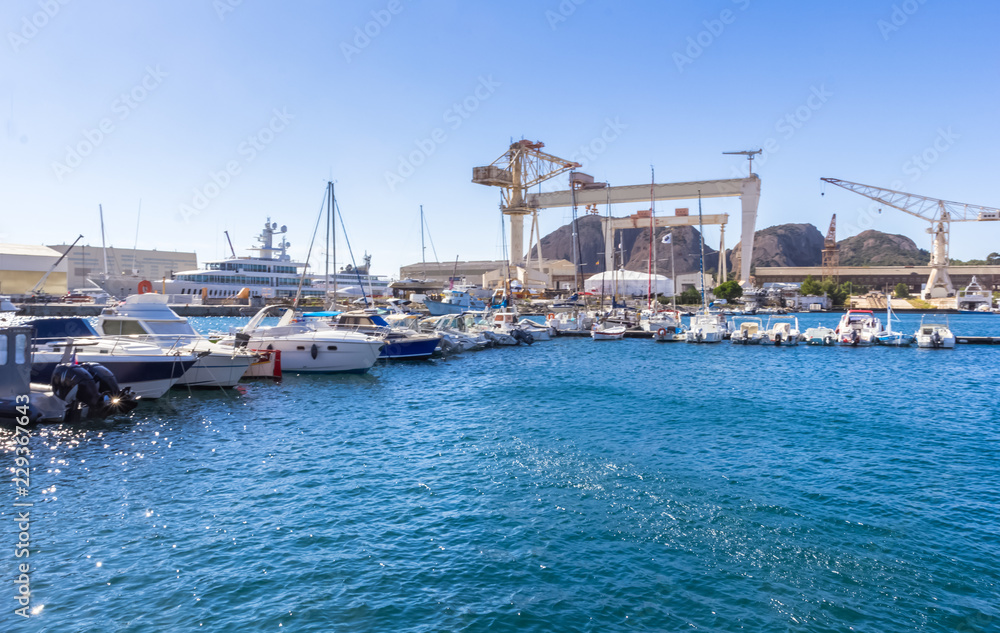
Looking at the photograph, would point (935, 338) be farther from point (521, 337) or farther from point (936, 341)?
point (521, 337)

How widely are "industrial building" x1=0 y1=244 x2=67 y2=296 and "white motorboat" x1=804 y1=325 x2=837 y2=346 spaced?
80868mm

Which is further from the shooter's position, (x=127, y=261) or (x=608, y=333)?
(x=127, y=261)

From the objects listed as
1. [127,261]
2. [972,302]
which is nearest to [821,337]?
[972,302]

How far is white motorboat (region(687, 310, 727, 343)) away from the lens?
4603 cm

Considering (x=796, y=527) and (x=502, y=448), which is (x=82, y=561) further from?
(x=796, y=527)

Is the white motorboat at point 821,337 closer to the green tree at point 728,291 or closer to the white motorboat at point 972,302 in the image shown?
the green tree at point 728,291

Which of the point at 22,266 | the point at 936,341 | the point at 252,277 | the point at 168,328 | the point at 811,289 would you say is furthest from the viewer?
the point at 811,289

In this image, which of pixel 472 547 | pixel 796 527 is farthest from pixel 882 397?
pixel 472 547

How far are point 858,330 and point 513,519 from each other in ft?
141

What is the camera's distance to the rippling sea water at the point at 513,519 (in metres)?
7.16

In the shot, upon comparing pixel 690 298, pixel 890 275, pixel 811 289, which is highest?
pixel 890 275

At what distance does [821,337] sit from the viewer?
44.6 metres

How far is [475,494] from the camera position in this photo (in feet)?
37.2

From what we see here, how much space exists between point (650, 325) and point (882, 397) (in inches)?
1113
